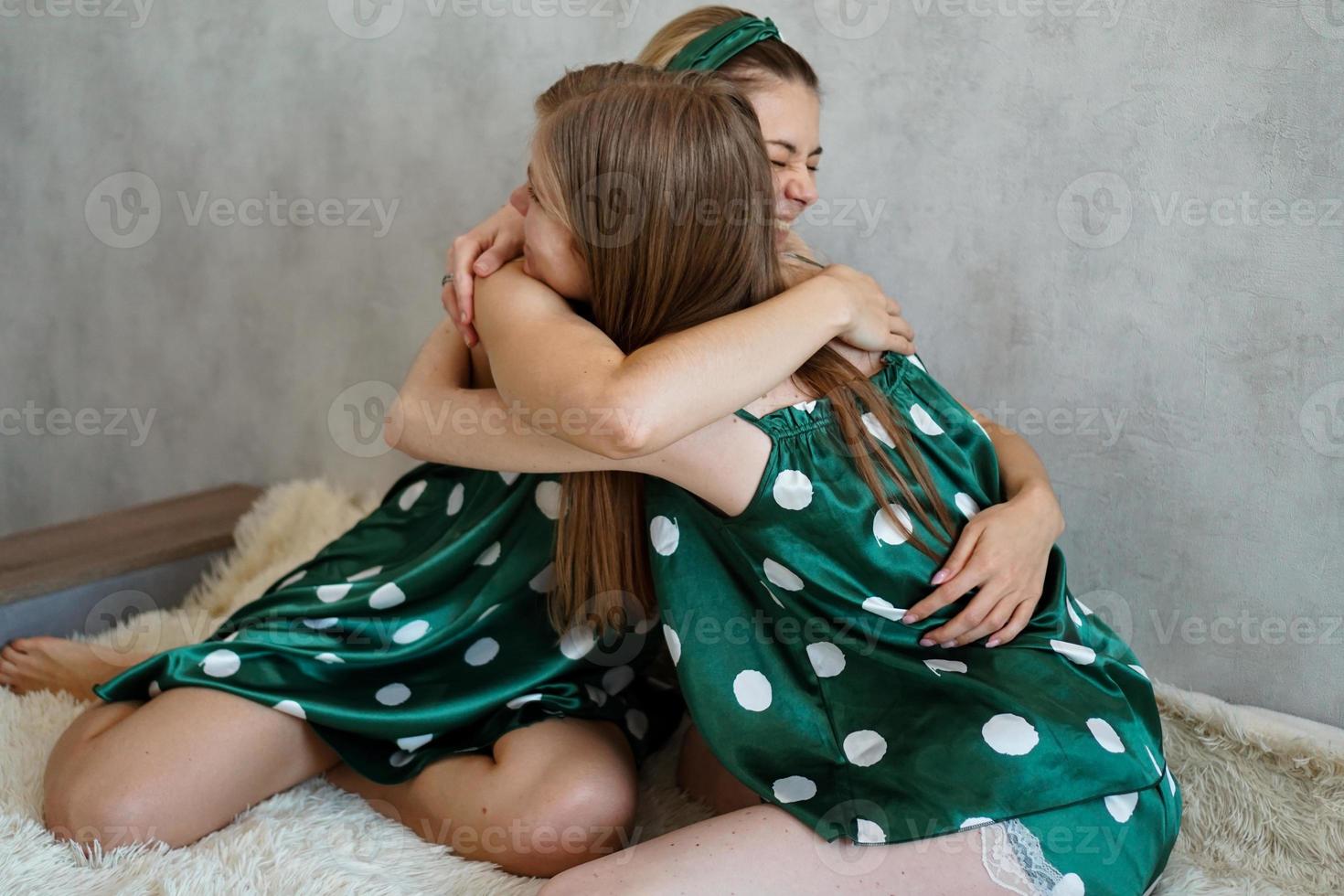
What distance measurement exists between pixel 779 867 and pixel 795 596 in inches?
9.6

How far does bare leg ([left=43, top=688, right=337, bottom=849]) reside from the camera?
3.67 ft

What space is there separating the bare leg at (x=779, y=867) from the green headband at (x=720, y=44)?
78cm

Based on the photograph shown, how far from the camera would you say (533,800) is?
3.63 ft

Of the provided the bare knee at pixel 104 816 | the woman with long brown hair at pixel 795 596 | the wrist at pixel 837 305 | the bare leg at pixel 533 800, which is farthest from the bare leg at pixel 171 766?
the wrist at pixel 837 305

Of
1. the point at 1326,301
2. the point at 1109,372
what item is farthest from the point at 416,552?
the point at 1326,301

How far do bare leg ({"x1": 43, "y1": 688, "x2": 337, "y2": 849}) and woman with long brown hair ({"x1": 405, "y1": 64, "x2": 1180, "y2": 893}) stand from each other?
40cm

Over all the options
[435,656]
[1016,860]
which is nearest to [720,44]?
[435,656]

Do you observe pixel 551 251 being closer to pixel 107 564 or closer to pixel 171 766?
pixel 171 766

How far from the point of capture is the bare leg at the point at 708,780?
3.92 ft

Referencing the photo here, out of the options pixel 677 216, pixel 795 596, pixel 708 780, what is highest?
pixel 677 216

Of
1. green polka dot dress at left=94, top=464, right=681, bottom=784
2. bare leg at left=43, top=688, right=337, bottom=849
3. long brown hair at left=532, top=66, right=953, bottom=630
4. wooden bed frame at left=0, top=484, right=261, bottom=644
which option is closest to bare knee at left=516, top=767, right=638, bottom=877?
green polka dot dress at left=94, top=464, right=681, bottom=784

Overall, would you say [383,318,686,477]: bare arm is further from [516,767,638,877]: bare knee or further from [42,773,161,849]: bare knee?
[42,773,161,849]: bare knee

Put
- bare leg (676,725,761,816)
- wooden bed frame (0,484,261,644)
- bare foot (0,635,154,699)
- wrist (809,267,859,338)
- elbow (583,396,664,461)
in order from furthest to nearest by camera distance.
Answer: wooden bed frame (0,484,261,644) < bare foot (0,635,154,699) < bare leg (676,725,761,816) < wrist (809,267,859,338) < elbow (583,396,664,461)

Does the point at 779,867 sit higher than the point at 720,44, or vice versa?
the point at 720,44
